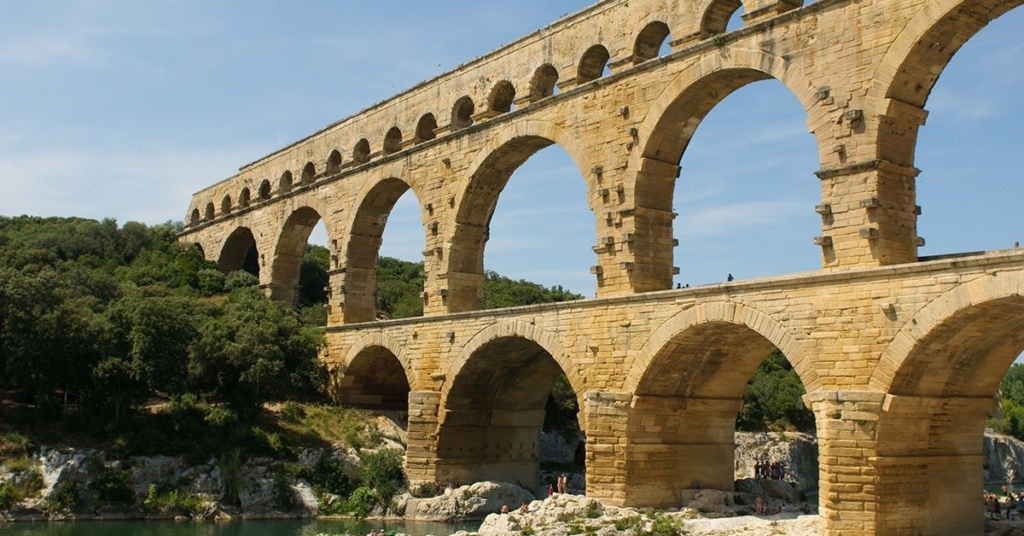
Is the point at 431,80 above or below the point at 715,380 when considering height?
above

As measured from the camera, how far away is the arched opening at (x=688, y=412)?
19297 millimetres

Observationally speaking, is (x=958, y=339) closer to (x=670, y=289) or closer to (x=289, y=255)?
(x=670, y=289)

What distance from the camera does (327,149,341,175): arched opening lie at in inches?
1289

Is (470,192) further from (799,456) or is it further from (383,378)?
(799,456)

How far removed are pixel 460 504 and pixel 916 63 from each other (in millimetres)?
13920

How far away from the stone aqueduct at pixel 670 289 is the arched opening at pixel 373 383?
70 mm

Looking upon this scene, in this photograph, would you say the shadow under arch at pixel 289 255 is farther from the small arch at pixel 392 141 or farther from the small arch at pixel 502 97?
the small arch at pixel 502 97

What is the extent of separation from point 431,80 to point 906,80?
14390 millimetres

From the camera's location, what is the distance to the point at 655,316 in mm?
19109

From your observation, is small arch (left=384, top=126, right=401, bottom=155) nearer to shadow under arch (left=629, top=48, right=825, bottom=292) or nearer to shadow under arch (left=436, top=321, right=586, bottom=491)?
shadow under arch (left=436, top=321, right=586, bottom=491)

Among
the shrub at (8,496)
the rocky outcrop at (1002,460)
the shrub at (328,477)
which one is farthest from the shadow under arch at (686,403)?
the rocky outcrop at (1002,460)

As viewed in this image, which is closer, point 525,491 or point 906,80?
point 906,80

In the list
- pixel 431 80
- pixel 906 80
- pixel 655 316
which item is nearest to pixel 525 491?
pixel 655 316

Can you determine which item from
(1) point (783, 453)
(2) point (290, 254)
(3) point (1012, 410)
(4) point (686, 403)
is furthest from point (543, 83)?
(3) point (1012, 410)
